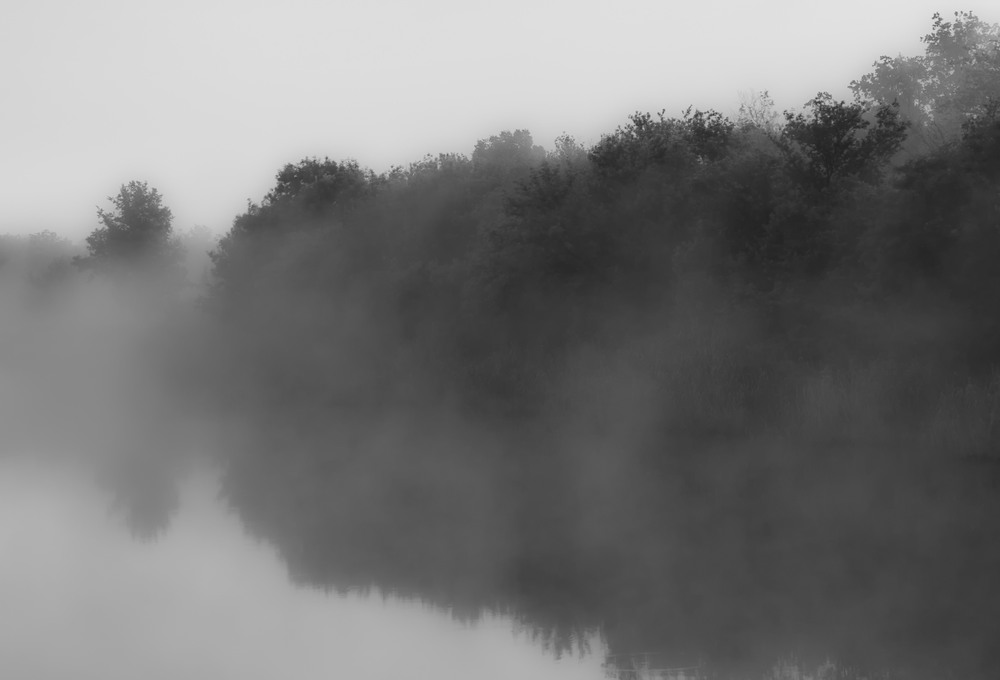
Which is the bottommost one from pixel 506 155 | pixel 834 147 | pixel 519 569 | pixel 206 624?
pixel 206 624

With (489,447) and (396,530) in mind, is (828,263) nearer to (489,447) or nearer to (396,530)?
(489,447)

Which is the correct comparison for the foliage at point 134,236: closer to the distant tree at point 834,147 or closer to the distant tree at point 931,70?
the distant tree at point 931,70

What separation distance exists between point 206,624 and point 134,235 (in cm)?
5848

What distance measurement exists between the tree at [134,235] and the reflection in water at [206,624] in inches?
2046

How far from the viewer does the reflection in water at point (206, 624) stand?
10.1 m

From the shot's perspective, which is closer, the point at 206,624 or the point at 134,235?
the point at 206,624

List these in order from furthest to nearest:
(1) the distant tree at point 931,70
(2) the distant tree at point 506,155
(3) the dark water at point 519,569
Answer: (1) the distant tree at point 931,70
(2) the distant tree at point 506,155
(3) the dark water at point 519,569

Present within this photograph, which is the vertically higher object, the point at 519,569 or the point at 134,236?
the point at 134,236

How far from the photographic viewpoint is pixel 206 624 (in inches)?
452

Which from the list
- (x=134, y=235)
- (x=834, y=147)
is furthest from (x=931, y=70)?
(x=134, y=235)

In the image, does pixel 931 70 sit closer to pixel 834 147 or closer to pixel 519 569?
pixel 834 147

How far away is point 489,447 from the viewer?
23.4 metres

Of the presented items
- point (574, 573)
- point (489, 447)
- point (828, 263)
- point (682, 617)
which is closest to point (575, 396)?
point (489, 447)

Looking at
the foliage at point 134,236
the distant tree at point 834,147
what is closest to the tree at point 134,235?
the foliage at point 134,236
